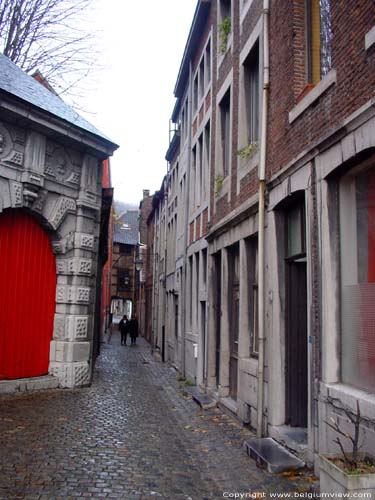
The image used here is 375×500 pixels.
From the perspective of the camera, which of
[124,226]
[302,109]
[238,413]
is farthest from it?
[124,226]

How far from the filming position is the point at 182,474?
19.0 ft

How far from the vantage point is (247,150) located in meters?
9.32

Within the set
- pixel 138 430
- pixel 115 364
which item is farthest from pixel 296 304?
pixel 115 364

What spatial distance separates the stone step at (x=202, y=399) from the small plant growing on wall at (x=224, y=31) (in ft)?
25.3

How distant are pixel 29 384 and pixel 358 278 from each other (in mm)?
7301

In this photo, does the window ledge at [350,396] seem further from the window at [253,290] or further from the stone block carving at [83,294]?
the stone block carving at [83,294]

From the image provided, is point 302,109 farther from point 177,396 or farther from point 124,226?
point 124,226

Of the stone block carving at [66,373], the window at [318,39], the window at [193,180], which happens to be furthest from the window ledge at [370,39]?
the window at [193,180]

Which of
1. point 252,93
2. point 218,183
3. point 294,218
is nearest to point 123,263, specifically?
point 218,183

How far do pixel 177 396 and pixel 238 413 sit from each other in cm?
323

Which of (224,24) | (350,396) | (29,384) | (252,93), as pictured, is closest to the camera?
(350,396)

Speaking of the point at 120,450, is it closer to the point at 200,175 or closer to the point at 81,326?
the point at 81,326

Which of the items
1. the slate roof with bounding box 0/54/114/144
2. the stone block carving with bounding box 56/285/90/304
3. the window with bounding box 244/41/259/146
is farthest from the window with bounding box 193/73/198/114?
the stone block carving with bounding box 56/285/90/304

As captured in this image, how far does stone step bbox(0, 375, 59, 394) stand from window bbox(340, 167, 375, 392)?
22.4ft
